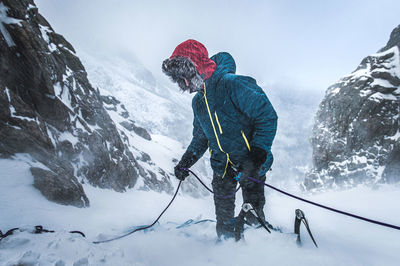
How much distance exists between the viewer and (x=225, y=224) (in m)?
2.73

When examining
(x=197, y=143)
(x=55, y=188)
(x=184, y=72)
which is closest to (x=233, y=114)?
(x=184, y=72)

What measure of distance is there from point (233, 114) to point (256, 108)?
1.01 feet

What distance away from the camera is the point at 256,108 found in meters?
2.22

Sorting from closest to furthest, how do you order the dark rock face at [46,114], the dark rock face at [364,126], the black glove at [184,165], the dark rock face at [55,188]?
the black glove at [184,165]
the dark rock face at [55,188]
the dark rock face at [46,114]
the dark rock face at [364,126]

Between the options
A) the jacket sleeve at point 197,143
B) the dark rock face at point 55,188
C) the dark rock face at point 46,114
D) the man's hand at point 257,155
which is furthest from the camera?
the dark rock face at point 46,114

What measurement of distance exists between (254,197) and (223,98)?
4.28 feet

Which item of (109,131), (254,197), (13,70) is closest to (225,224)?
(254,197)

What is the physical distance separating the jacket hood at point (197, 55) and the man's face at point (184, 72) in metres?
0.06

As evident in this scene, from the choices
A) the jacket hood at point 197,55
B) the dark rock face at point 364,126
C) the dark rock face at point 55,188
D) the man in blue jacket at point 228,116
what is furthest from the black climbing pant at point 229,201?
the dark rock face at point 364,126

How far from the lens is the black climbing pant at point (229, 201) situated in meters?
2.55

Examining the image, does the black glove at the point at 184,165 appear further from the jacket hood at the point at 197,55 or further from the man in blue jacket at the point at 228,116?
the jacket hood at the point at 197,55

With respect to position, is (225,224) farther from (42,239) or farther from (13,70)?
(13,70)

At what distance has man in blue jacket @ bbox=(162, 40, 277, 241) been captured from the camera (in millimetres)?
2213

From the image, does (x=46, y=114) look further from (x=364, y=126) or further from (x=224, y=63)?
(x=364, y=126)
